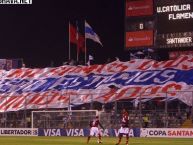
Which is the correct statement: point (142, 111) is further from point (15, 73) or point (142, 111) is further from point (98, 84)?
point (15, 73)

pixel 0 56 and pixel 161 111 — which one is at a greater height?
pixel 0 56

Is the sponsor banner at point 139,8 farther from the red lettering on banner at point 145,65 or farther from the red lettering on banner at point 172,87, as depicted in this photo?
the red lettering on banner at point 145,65

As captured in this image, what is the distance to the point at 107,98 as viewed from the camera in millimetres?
57062

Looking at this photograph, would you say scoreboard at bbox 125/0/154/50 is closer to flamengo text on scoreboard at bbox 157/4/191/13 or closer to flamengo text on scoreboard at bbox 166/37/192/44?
flamengo text on scoreboard at bbox 157/4/191/13

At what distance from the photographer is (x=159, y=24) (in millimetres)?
51625

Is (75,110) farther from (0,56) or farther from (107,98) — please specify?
(0,56)

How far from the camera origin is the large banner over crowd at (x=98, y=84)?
189 ft

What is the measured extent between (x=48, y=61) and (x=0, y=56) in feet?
26.9

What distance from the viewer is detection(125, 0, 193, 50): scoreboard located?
5050 cm

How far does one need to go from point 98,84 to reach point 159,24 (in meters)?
14.5

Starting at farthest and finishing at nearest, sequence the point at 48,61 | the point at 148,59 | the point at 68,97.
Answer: the point at 48,61
the point at 148,59
the point at 68,97

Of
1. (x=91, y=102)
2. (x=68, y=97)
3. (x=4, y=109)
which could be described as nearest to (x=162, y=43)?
(x=91, y=102)

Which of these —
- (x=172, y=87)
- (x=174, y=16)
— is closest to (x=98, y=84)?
(x=172, y=87)

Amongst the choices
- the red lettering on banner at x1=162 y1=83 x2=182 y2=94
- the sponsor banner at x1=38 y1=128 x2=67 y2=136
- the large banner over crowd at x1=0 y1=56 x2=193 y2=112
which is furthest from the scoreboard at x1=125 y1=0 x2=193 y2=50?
the sponsor banner at x1=38 y1=128 x2=67 y2=136
